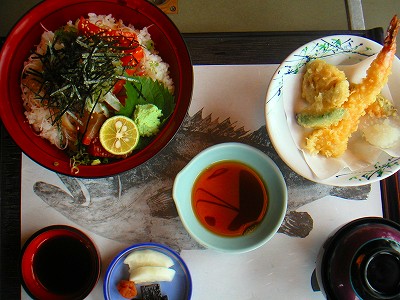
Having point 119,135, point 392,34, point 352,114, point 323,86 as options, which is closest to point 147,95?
point 119,135

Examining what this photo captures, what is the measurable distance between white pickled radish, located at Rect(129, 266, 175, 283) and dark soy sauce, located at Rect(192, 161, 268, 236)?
0.26 m

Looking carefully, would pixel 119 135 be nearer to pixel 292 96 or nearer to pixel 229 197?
pixel 229 197

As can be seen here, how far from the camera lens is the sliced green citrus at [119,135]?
1.65m

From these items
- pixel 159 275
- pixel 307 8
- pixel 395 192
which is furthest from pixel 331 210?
pixel 307 8

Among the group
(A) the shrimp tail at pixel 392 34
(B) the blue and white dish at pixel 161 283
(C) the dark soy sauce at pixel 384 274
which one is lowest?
(B) the blue and white dish at pixel 161 283

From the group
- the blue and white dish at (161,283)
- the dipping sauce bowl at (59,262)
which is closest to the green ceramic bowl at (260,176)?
the blue and white dish at (161,283)

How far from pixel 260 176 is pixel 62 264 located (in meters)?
0.85

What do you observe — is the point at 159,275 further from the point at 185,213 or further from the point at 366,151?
the point at 366,151

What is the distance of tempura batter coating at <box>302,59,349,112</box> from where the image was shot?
65.7 inches

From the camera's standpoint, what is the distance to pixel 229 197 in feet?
6.11

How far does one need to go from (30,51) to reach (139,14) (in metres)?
0.45

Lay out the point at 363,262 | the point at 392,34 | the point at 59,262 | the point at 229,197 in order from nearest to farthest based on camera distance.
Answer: the point at 363,262, the point at 392,34, the point at 59,262, the point at 229,197

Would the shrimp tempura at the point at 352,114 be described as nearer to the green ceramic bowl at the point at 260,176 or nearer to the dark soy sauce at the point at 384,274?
the green ceramic bowl at the point at 260,176

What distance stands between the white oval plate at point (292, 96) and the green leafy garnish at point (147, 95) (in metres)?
0.39
